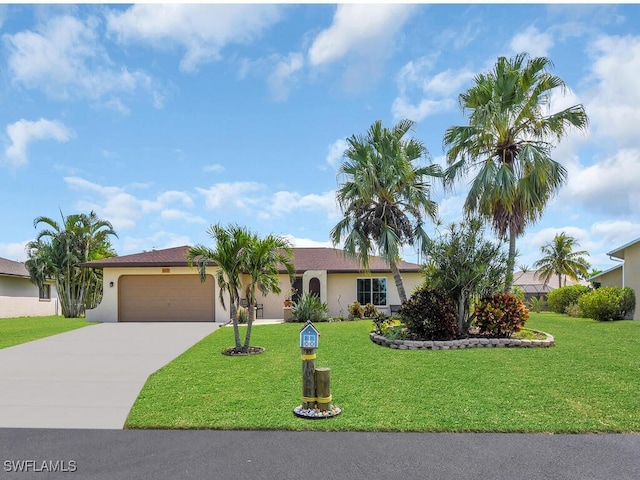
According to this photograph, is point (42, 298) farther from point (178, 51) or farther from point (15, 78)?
point (178, 51)

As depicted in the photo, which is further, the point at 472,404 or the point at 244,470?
the point at 472,404

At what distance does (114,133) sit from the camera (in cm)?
1382

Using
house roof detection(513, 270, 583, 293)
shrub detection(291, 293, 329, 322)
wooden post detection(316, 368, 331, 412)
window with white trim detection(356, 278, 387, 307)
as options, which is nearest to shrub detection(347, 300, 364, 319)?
window with white trim detection(356, 278, 387, 307)

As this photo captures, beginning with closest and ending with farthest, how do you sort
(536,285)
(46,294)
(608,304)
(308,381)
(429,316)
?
(308,381), (429,316), (608,304), (46,294), (536,285)

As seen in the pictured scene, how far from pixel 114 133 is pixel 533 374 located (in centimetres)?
1309

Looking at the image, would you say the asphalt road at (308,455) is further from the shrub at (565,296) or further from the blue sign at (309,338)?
Result: the shrub at (565,296)

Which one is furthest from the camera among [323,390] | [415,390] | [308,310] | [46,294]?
[46,294]

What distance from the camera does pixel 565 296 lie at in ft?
73.8

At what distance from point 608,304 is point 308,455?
685 inches

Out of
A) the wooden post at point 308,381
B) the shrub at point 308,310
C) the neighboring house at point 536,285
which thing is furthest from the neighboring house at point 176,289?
the neighboring house at point 536,285

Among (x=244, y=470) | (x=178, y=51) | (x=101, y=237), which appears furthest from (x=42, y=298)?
(x=244, y=470)

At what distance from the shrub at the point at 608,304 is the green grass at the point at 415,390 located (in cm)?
691

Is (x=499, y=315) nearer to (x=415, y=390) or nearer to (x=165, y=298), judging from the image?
(x=415, y=390)

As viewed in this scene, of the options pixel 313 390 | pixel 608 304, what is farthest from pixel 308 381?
pixel 608 304
